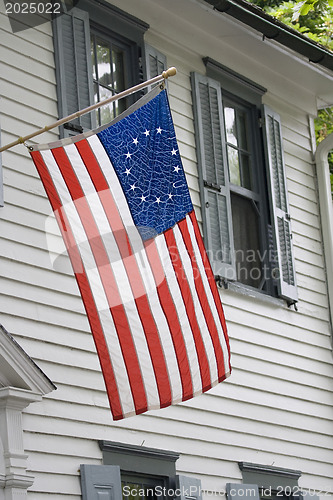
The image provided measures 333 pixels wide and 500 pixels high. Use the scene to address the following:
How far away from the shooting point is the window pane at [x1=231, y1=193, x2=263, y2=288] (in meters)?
10.3

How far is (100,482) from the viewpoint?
25.1ft

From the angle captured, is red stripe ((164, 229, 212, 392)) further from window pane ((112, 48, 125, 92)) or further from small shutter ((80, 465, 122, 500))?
window pane ((112, 48, 125, 92))

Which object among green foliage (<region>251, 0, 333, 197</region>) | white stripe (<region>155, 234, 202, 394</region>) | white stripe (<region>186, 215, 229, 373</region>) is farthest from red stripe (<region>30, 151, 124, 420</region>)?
green foliage (<region>251, 0, 333, 197</region>)

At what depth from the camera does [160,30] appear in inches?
391

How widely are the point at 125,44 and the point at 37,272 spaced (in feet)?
9.11

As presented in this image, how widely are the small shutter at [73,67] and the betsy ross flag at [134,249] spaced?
183 centimetres

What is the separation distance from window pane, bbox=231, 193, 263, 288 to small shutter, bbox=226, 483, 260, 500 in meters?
1.98

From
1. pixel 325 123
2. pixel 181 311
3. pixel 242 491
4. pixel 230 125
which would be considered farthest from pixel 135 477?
pixel 325 123

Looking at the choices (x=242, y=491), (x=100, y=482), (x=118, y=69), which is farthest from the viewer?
(x=118, y=69)

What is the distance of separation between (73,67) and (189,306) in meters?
2.69

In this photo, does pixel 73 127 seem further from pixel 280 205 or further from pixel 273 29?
pixel 280 205

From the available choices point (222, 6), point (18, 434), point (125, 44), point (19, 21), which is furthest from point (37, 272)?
point (222, 6)

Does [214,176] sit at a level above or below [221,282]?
above

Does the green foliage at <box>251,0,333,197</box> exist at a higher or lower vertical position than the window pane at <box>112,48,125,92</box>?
higher
